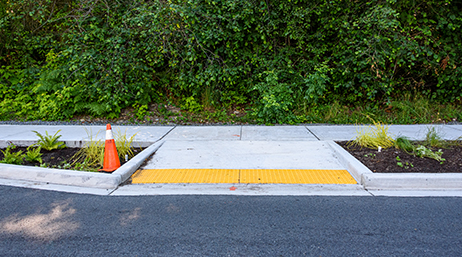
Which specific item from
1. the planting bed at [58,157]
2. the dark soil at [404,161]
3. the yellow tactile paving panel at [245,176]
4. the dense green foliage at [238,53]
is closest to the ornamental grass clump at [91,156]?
the planting bed at [58,157]

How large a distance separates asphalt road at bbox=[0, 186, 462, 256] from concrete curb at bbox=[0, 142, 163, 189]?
34 cm

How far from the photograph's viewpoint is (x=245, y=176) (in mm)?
4211

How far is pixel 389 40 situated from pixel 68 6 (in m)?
9.14

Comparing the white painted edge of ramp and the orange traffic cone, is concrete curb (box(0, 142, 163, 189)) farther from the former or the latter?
the white painted edge of ramp

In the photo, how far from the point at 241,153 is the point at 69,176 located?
268 cm

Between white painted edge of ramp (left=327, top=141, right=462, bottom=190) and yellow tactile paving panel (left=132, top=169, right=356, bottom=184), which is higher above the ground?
white painted edge of ramp (left=327, top=141, right=462, bottom=190)

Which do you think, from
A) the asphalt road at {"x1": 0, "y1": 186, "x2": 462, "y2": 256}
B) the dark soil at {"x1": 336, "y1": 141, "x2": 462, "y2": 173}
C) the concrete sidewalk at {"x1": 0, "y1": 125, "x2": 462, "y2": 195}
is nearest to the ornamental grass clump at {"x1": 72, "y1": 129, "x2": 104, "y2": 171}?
the concrete sidewalk at {"x1": 0, "y1": 125, "x2": 462, "y2": 195}

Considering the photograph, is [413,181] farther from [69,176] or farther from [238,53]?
[238,53]

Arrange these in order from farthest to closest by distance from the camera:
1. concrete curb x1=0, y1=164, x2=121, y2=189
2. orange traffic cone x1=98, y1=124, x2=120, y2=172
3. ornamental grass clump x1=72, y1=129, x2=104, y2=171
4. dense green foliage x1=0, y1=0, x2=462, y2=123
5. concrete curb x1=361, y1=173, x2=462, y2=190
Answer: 1. dense green foliage x1=0, y1=0, x2=462, y2=123
2. ornamental grass clump x1=72, y1=129, x2=104, y2=171
3. orange traffic cone x1=98, y1=124, x2=120, y2=172
4. concrete curb x1=0, y1=164, x2=121, y2=189
5. concrete curb x1=361, y1=173, x2=462, y2=190

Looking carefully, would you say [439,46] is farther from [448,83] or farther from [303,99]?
[303,99]

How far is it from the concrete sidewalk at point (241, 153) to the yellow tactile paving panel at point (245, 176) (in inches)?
4.9

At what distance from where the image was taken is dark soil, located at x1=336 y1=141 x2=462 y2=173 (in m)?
4.20

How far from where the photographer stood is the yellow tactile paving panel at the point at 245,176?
4.06 meters

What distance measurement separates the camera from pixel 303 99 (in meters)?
8.24
